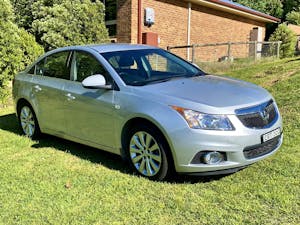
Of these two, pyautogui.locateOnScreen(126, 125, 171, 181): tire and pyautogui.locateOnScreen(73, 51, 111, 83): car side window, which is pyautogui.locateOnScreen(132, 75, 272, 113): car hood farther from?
pyautogui.locateOnScreen(73, 51, 111, 83): car side window

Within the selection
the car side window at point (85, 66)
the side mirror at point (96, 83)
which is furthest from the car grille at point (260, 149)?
the car side window at point (85, 66)

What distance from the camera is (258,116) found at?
411cm

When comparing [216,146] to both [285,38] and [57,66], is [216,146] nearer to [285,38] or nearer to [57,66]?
[57,66]

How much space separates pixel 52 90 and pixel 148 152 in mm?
2153

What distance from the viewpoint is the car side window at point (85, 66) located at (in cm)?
509

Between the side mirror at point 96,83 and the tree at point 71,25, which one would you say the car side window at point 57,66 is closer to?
the side mirror at point 96,83

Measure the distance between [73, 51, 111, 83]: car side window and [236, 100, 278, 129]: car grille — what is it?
195cm

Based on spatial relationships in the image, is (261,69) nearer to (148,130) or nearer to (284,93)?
(284,93)

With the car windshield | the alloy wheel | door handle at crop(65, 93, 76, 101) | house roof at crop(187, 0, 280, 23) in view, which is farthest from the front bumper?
house roof at crop(187, 0, 280, 23)

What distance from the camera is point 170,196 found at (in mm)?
3969

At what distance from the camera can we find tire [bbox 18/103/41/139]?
20.9 ft

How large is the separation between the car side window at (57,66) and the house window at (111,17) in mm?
8749

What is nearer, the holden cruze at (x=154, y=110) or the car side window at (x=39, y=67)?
the holden cruze at (x=154, y=110)

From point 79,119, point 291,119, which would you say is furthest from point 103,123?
point 291,119
